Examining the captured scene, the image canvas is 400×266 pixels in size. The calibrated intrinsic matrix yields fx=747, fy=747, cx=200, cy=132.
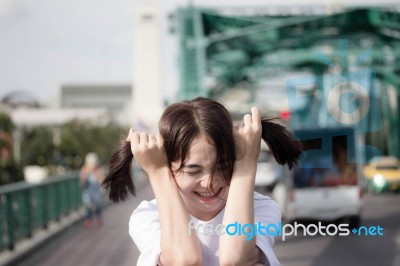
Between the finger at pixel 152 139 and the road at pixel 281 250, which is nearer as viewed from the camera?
the finger at pixel 152 139

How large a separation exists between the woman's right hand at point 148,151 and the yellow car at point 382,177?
23.3 meters

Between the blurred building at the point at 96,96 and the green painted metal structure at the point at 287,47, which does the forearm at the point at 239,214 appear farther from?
the blurred building at the point at 96,96

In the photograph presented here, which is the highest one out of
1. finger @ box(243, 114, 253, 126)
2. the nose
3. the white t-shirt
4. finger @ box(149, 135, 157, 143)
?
finger @ box(243, 114, 253, 126)

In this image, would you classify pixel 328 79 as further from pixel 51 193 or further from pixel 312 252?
pixel 312 252

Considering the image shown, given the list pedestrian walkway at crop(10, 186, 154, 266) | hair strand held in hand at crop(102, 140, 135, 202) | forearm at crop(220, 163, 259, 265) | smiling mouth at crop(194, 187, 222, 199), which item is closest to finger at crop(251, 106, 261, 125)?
forearm at crop(220, 163, 259, 265)

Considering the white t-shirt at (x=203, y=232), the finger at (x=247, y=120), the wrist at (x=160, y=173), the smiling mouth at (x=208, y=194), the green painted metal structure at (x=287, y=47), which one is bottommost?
the white t-shirt at (x=203, y=232)

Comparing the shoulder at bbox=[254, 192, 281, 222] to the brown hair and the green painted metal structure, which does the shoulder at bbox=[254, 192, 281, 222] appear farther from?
the green painted metal structure

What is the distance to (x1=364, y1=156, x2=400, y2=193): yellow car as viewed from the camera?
979 inches

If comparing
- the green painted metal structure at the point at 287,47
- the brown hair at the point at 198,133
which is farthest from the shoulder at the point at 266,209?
the green painted metal structure at the point at 287,47

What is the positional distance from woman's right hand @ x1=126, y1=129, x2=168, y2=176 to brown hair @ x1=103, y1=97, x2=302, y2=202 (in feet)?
0.14

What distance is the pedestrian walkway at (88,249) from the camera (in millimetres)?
9844

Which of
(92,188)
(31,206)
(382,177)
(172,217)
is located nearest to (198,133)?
(172,217)

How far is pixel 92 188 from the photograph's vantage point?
14.6m

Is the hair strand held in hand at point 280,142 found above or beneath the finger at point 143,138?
beneath
